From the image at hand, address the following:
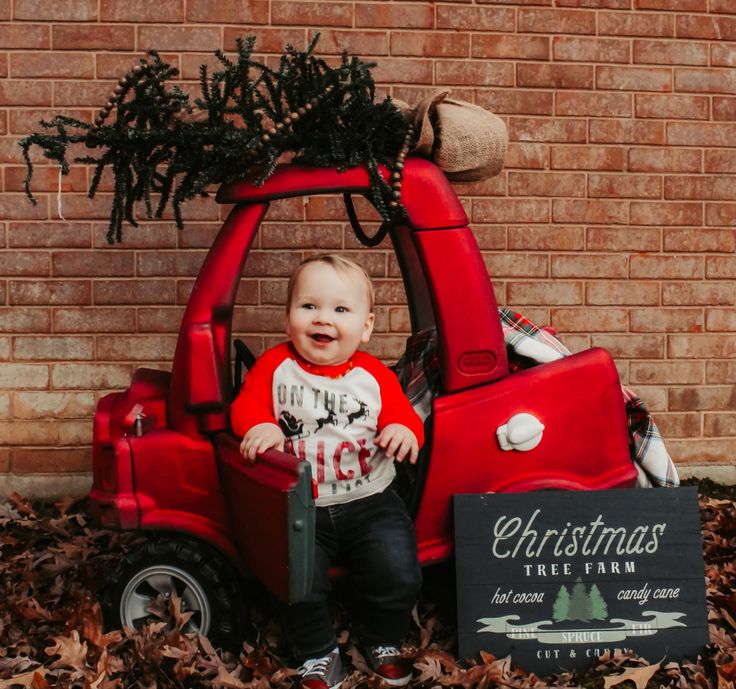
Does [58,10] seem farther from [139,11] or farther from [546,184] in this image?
[546,184]

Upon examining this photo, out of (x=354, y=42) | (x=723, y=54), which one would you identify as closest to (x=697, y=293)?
(x=723, y=54)

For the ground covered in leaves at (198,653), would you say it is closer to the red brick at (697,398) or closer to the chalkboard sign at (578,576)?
the chalkboard sign at (578,576)

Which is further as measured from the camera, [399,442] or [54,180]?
[54,180]

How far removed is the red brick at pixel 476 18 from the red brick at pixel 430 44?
5 centimetres

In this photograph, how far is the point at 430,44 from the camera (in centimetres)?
381

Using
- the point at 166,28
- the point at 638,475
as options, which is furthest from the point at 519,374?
the point at 166,28

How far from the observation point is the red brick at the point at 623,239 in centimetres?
396

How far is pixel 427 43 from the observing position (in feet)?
12.5

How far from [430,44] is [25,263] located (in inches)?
85.8

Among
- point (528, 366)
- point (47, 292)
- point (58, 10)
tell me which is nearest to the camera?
point (528, 366)

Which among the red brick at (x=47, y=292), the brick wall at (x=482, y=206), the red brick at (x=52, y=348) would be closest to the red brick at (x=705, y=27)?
the brick wall at (x=482, y=206)

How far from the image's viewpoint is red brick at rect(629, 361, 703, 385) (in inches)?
159

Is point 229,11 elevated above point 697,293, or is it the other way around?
point 229,11

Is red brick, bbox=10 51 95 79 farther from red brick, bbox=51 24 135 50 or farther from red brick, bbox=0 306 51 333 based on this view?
red brick, bbox=0 306 51 333
